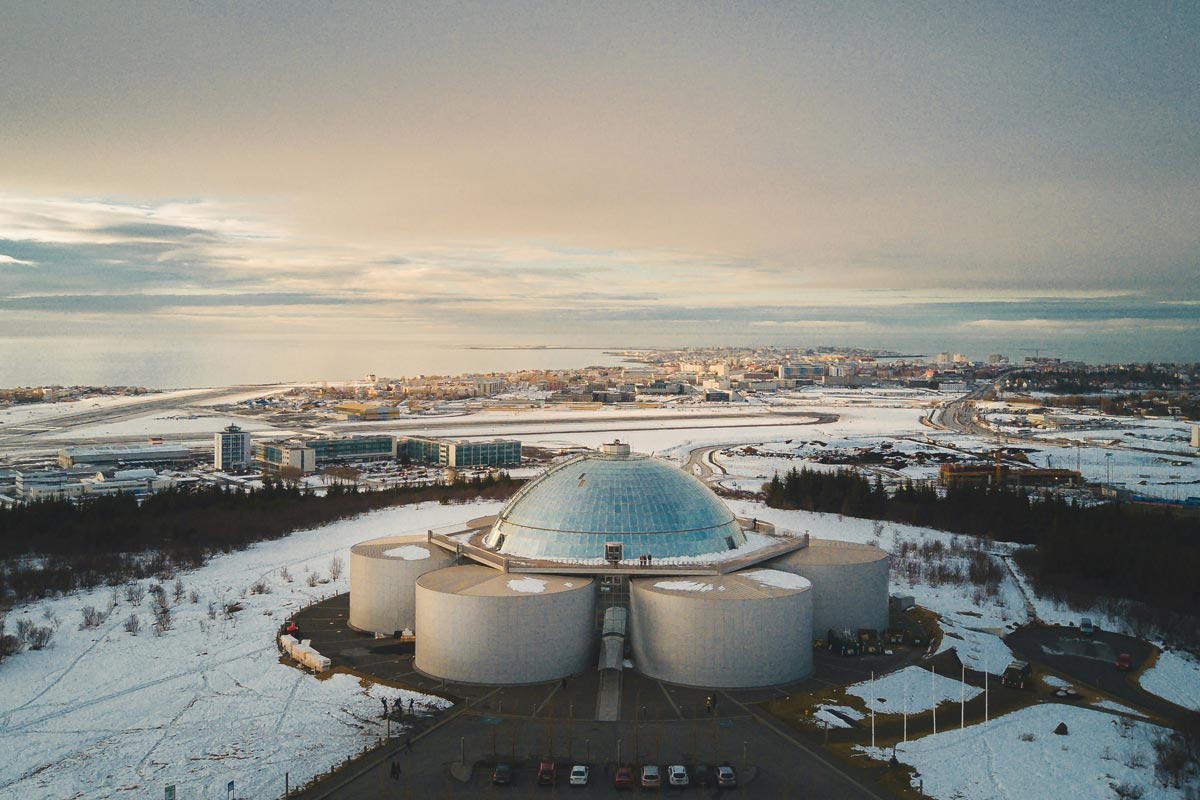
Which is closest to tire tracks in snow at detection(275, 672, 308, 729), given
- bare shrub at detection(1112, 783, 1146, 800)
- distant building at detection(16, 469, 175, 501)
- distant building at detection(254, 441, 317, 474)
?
bare shrub at detection(1112, 783, 1146, 800)

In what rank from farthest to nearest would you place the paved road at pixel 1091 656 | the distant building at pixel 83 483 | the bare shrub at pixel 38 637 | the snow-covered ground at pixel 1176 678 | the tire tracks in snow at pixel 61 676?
1. the distant building at pixel 83 483
2. the bare shrub at pixel 38 637
3. the snow-covered ground at pixel 1176 678
4. the paved road at pixel 1091 656
5. the tire tracks in snow at pixel 61 676

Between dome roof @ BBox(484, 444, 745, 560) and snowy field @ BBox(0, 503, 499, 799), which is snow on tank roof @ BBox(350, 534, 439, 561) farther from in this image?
snowy field @ BBox(0, 503, 499, 799)

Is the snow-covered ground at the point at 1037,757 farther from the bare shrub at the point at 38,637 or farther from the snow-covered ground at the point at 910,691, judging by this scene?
the bare shrub at the point at 38,637

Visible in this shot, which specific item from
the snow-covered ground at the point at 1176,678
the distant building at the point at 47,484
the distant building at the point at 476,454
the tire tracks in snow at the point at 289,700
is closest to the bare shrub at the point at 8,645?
the tire tracks in snow at the point at 289,700

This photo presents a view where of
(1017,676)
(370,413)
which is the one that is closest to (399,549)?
(1017,676)

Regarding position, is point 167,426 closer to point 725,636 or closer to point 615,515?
point 615,515

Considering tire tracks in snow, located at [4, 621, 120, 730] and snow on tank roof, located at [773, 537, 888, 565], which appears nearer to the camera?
tire tracks in snow, located at [4, 621, 120, 730]
